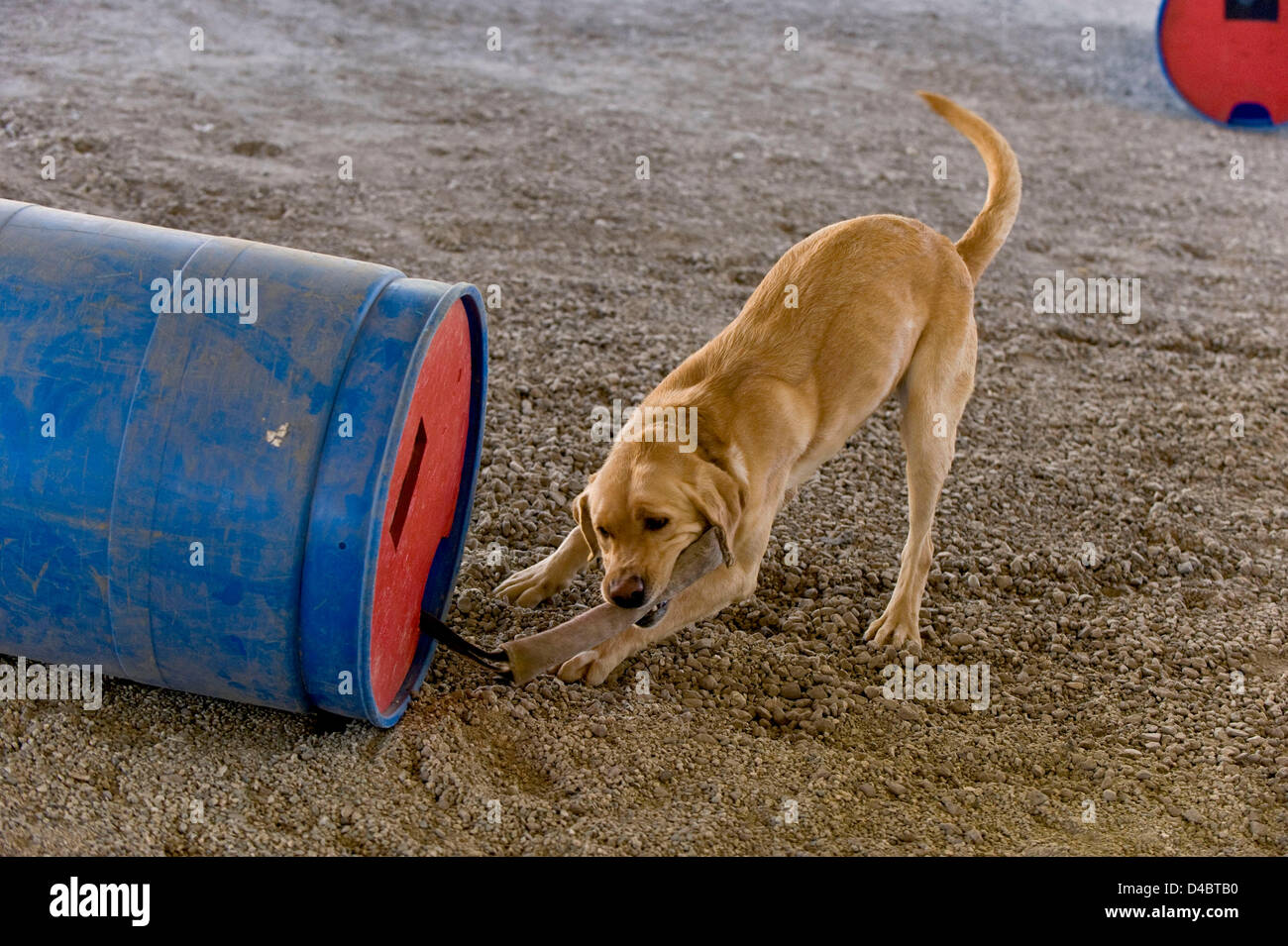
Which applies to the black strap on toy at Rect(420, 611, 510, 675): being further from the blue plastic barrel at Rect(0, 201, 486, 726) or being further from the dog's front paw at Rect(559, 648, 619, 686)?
the blue plastic barrel at Rect(0, 201, 486, 726)

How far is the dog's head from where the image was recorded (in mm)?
3164

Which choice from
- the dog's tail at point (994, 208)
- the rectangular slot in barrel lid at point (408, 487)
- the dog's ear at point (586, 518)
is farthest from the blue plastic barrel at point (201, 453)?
the dog's tail at point (994, 208)

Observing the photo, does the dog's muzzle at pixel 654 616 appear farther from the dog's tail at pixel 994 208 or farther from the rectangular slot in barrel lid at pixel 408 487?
the dog's tail at pixel 994 208

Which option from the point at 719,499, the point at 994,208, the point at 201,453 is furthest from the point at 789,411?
the point at 201,453

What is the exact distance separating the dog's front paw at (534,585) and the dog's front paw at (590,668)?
0.37 meters

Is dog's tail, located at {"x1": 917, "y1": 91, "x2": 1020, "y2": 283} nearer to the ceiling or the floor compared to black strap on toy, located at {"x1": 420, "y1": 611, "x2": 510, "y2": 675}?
nearer to the ceiling

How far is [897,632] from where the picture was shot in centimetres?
392

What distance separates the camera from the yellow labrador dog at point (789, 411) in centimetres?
322

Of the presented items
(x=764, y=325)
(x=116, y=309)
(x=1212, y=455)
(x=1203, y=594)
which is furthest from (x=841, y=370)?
(x=1212, y=455)

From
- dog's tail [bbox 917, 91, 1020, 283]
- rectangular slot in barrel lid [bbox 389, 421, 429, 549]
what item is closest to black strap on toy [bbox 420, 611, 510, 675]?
rectangular slot in barrel lid [bbox 389, 421, 429, 549]

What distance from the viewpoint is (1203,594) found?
4.27 metres

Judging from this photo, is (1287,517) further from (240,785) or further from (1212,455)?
(240,785)

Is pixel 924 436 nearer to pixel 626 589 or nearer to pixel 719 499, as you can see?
pixel 719 499

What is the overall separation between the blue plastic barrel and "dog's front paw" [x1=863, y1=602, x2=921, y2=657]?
166 cm
